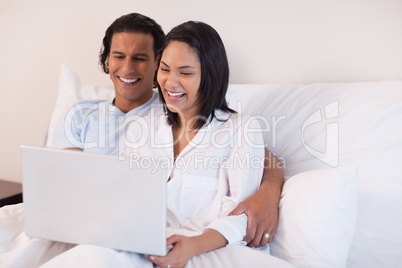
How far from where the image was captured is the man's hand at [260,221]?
1155 mm

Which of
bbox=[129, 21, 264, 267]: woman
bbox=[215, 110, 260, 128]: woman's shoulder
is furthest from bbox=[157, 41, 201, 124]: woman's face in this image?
bbox=[215, 110, 260, 128]: woman's shoulder

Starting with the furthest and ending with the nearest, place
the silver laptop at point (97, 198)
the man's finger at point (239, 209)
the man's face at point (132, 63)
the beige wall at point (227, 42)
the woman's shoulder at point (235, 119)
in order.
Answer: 1. the man's face at point (132, 63)
2. the beige wall at point (227, 42)
3. the woman's shoulder at point (235, 119)
4. the man's finger at point (239, 209)
5. the silver laptop at point (97, 198)

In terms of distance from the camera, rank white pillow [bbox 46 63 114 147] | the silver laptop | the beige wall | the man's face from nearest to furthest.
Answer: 1. the silver laptop
2. the beige wall
3. the man's face
4. white pillow [bbox 46 63 114 147]

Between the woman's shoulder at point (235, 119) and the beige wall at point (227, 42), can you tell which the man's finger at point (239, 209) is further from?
the beige wall at point (227, 42)

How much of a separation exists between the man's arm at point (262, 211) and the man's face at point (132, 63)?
0.70 meters

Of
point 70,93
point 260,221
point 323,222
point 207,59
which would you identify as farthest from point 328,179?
point 70,93

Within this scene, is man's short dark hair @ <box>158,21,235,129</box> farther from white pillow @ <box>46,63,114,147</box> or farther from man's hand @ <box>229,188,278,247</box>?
white pillow @ <box>46,63,114,147</box>

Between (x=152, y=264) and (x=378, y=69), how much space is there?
1.06 m

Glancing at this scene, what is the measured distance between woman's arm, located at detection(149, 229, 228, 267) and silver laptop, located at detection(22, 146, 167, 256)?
0.07 m

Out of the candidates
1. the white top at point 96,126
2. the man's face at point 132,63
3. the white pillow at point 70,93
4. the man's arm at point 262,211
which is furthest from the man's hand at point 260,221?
the white pillow at point 70,93

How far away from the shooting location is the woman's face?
1.27 meters

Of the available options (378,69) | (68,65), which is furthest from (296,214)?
(68,65)

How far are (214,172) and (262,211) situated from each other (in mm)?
217

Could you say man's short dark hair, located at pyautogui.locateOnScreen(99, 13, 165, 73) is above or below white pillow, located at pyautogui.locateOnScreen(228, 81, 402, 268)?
above
